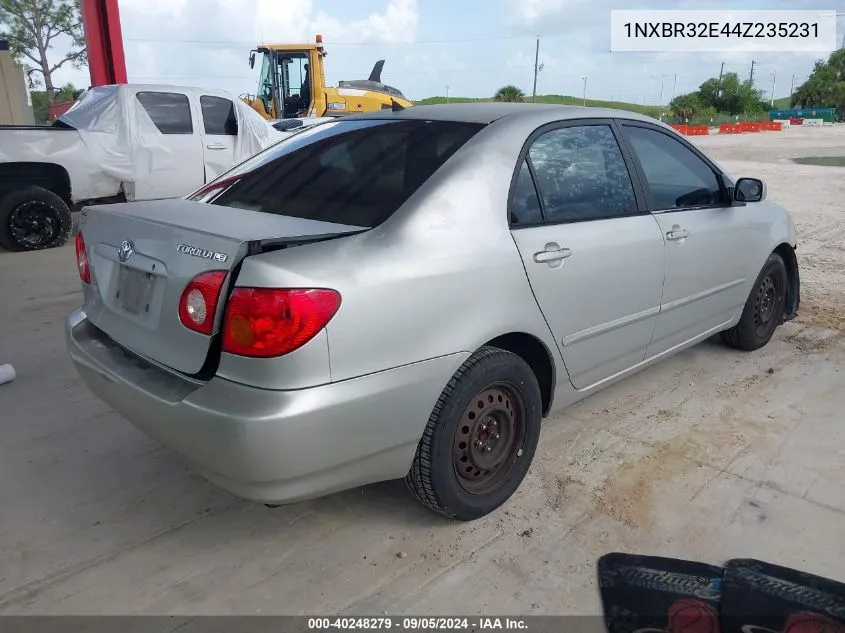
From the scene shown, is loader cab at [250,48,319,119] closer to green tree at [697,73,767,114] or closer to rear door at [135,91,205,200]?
rear door at [135,91,205,200]

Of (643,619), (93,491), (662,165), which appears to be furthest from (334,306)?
(662,165)

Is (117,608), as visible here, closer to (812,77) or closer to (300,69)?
(300,69)

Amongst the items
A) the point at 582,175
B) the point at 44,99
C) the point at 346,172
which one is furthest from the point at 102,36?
the point at 44,99

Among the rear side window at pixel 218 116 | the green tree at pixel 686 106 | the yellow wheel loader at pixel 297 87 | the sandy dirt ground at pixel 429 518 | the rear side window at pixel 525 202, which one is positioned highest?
the green tree at pixel 686 106

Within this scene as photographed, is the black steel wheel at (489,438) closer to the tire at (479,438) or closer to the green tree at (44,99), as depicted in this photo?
the tire at (479,438)

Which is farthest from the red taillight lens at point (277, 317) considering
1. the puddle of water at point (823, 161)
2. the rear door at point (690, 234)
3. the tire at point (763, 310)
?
the puddle of water at point (823, 161)

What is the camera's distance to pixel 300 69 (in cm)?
1431

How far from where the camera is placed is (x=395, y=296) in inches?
83.9

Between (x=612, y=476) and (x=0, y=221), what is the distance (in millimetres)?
7625

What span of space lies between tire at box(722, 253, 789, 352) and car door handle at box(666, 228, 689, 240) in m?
1.12

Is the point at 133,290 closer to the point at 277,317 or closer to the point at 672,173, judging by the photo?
the point at 277,317

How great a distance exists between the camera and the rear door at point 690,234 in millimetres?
→ 3348

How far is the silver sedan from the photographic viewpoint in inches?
78.7

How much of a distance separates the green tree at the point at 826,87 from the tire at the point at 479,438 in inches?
3555
